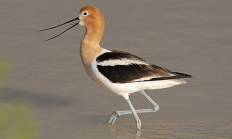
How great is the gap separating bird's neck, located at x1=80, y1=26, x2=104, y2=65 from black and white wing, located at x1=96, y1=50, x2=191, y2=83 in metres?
0.14

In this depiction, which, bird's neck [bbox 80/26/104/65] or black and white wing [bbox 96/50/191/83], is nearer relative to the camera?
black and white wing [bbox 96/50/191/83]

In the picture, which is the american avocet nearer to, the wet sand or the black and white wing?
the black and white wing

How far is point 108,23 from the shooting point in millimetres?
10805

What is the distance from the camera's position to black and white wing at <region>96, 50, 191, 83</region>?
6.21 m

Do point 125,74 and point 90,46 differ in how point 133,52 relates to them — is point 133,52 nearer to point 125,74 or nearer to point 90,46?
point 90,46

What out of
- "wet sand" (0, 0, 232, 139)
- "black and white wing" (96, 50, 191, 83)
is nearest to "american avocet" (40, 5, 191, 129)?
"black and white wing" (96, 50, 191, 83)

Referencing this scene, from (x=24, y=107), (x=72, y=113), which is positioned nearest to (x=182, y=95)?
(x=72, y=113)

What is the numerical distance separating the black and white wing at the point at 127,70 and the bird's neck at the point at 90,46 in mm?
142

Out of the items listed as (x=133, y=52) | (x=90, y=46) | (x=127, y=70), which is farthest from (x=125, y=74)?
(x=133, y=52)

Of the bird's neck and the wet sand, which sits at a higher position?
the bird's neck

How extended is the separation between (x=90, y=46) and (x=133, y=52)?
3.00 metres

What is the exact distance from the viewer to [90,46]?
261 inches

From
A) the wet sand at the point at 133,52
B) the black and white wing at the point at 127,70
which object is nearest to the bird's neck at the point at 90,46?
the black and white wing at the point at 127,70

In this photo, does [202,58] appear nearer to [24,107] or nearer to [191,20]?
[191,20]
